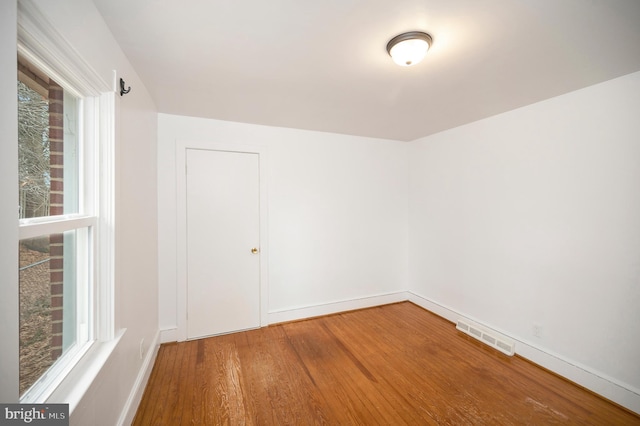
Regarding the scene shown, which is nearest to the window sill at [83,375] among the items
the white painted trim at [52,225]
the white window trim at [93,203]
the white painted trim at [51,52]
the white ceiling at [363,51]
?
the white window trim at [93,203]

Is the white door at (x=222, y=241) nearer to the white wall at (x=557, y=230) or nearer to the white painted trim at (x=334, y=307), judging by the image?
the white painted trim at (x=334, y=307)

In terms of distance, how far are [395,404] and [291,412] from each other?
2.53 feet

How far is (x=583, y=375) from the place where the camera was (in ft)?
6.67

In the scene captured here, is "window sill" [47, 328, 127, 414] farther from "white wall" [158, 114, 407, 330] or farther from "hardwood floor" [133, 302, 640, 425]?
"white wall" [158, 114, 407, 330]

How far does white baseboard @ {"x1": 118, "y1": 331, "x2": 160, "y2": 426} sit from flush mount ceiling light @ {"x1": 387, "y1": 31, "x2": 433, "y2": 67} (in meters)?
2.81

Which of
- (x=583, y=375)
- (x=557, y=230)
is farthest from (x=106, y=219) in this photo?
(x=583, y=375)

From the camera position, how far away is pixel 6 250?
71cm

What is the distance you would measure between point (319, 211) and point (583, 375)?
2.88m

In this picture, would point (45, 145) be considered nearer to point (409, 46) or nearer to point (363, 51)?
point (363, 51)

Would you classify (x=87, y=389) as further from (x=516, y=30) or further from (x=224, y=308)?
(x=516, y=30)

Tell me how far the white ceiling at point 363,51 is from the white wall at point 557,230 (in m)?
0.31

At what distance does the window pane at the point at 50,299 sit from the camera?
933 millimetres

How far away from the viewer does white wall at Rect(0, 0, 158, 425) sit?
0.71m

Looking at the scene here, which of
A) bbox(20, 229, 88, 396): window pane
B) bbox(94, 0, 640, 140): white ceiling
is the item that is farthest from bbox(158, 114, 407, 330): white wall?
bbox(20, 229, 88, 396): window pane
